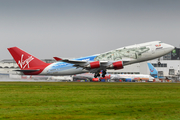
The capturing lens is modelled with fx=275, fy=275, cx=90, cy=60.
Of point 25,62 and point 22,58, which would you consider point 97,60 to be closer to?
point 25,62

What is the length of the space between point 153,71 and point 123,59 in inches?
→ 2789

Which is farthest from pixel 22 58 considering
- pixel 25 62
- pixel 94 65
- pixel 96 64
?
pixel 96 64

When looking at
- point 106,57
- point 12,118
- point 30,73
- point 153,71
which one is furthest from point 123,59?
point 153,71

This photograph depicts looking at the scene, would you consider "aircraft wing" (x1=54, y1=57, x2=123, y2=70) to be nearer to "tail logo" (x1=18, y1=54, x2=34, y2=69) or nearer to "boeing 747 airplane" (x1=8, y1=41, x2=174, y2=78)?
"boeing 747 airplane" (x1=8, y1=41, x2=174, y2=78)

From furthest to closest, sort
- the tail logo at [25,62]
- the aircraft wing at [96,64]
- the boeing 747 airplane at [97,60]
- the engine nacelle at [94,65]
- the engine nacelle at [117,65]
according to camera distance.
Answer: the tail logo at [25,62] < the engine nacelle at [94,65] < the aircraft wing at [96,64] < the engine nacelle at [117,65] < the boeing 747 airplane at [97,60]

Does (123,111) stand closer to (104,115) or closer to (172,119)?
(104,115)

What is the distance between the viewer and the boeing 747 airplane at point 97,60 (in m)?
58.5

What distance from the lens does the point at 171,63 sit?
5822 inches

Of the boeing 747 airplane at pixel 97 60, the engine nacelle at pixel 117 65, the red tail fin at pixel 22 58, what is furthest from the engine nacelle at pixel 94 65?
the red tail fin at pixel 22 58

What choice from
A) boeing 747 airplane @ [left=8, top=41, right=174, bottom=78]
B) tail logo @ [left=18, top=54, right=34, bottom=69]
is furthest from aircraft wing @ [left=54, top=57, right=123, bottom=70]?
tail logo @ [left=18, top=54, right=34, bottom=69]

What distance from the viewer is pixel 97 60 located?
64.1 meters

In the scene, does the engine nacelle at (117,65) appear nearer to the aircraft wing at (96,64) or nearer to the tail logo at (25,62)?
the aircraft wing at (96,64)

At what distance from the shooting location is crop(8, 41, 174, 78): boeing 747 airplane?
58500 millimetres

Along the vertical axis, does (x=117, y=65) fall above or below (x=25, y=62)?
below
